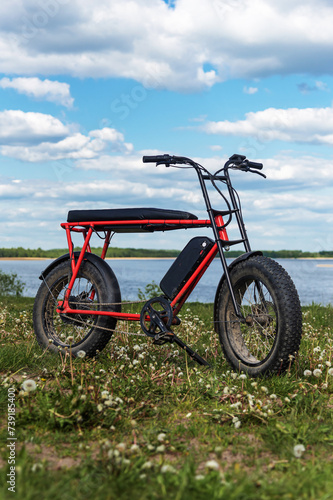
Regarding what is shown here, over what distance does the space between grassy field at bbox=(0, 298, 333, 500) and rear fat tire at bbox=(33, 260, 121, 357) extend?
1.32ft

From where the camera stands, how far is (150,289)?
10805 millimetres

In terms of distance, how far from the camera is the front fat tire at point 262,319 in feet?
14.2

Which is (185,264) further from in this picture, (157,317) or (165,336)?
(165,336)

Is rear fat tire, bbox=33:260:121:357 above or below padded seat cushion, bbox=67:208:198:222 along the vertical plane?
below

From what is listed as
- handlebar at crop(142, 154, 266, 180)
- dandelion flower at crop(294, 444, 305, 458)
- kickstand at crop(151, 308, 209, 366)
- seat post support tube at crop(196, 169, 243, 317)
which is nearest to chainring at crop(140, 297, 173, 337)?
kickstand at crop(151, 308, 209, 366)

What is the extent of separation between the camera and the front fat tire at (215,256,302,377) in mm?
4336

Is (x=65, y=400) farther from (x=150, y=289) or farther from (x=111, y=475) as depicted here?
(x=150, y=289)

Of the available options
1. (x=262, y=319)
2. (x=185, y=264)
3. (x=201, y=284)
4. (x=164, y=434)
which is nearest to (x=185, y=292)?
(x=185, y=264)

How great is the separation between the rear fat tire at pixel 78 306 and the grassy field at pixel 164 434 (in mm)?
404

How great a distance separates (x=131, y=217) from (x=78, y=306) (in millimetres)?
1312

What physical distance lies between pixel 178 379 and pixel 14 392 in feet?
5.15

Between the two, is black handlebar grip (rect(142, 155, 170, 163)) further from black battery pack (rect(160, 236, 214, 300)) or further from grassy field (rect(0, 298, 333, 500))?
grassy field (rect(0, 298, 333, 500))

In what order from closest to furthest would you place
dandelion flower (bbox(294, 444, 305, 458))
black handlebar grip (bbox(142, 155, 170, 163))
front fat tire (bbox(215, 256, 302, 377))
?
dandelion flower (bbox(294, 444, 305, 458)), front fat tire (bbox(215, 256, 302, 377)), black handlebar grip (bbox(142, 155, 170, 163))

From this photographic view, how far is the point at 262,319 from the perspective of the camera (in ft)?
15.3
